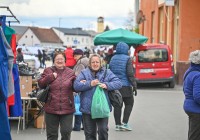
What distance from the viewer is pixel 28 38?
436 ft

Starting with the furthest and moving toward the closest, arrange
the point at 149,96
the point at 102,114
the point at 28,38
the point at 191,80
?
the point at 28,38
the point at 149,96
the point at 102,114
the point at 191,80

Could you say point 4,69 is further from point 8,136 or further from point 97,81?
point 97,81

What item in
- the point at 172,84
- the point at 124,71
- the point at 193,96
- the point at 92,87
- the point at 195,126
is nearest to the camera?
the point at 193,96

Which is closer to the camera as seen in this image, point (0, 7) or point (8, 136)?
point (8, 136)

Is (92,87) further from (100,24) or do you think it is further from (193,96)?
(100,24)

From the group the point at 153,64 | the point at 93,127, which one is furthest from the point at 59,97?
the point at 153,64

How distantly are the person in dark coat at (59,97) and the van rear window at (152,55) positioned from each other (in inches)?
526

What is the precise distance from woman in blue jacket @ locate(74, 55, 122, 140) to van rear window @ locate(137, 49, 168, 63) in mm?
Result: 13126

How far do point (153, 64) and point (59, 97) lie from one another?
13610 mm

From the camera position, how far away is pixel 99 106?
24.3 ft

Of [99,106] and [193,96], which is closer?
[193,96]

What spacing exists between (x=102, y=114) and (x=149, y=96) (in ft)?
36.0

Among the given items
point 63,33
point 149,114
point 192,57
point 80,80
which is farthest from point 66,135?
point 63,33

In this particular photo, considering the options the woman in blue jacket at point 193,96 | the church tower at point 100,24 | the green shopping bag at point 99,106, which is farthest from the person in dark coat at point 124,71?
the church tower at point 100,24
